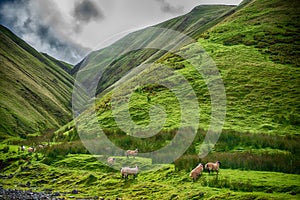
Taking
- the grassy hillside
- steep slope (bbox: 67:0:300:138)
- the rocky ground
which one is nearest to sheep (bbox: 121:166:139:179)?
the grassy hillside

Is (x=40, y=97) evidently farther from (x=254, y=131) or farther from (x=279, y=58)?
(x=254, y=131)

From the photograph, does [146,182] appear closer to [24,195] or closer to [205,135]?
[24,195]

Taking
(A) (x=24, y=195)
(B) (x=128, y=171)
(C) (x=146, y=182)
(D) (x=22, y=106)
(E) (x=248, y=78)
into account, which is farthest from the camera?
(D) (x=22, y=106)

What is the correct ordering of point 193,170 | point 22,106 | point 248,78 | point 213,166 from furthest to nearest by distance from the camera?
point 22,106, point 248,78, point 213,166, point 193,170

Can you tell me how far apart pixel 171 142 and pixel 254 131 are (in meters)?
9.33

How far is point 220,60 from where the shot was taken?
51500mm

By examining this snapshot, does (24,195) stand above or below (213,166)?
below

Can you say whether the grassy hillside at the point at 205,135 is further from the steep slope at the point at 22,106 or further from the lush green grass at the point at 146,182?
the steep slope at the point at 22,106

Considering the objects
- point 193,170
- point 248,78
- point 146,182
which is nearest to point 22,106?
point 248,78

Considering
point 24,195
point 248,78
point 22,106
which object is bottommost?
point 24,195

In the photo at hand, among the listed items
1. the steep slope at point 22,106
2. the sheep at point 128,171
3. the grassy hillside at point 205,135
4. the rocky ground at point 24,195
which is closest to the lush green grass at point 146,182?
the grassy hillside at point 205,135

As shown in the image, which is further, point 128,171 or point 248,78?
point 248,78

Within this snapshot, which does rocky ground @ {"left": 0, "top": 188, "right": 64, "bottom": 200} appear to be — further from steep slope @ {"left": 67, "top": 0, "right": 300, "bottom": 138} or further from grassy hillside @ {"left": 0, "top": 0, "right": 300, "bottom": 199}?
steep slope @ {"left": 67, "top": 0, "right": 300, "bottom": 138}

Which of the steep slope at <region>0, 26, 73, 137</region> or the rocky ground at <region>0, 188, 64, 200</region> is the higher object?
the steep slope at <region>0, 26, 73, 137</region>
